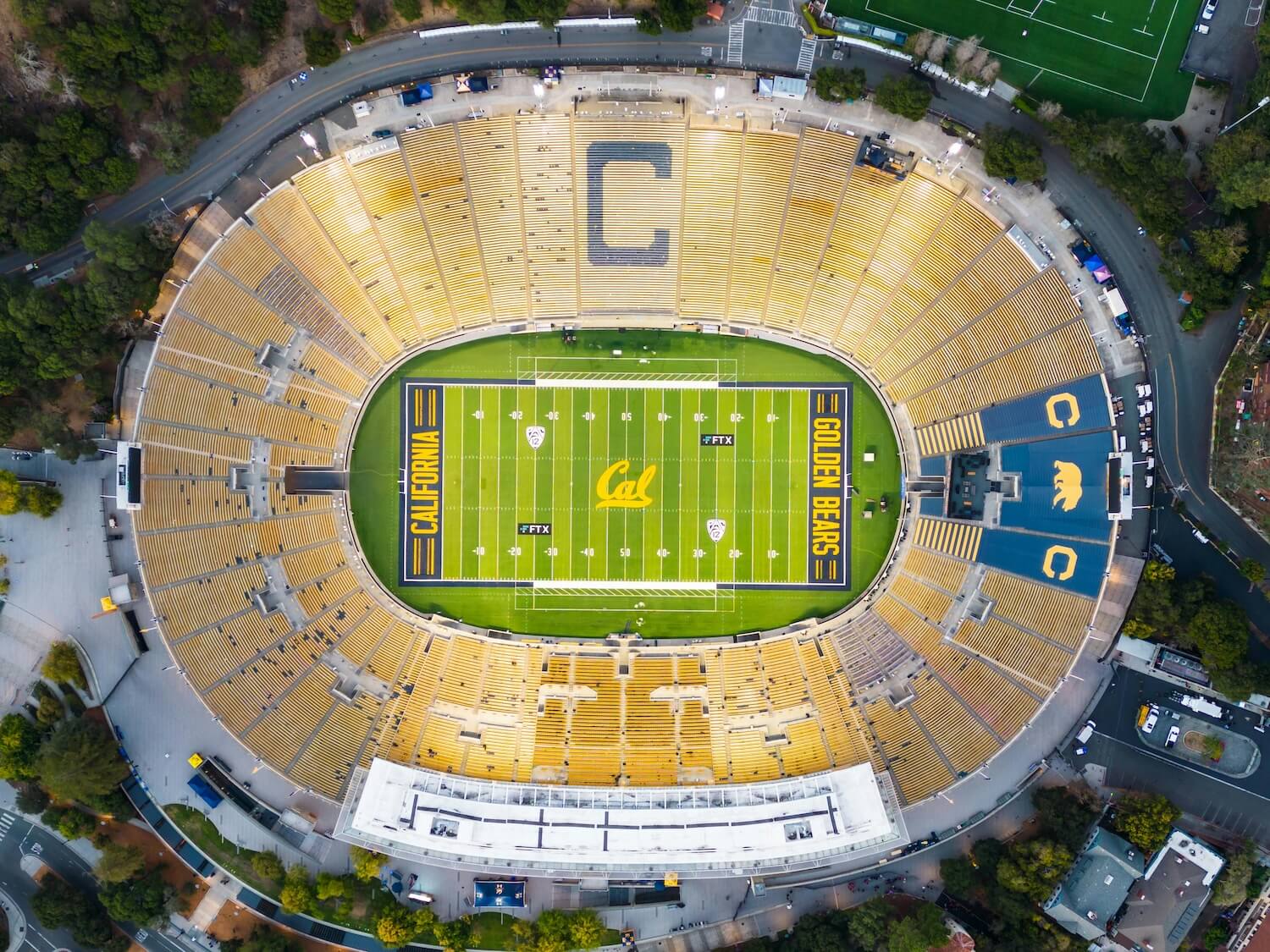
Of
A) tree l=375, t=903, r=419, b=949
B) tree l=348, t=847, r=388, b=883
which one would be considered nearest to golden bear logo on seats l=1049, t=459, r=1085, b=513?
tree l=348, t=847, r=388, b=883

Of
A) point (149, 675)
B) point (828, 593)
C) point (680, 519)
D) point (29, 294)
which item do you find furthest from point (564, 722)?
point (29, 294)

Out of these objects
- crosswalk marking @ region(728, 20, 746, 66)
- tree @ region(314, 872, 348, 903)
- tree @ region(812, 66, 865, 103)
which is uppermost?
crosswalk marking @ region(728, 20, 746, 66)

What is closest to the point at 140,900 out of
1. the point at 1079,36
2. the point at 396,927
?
the point at 396,927

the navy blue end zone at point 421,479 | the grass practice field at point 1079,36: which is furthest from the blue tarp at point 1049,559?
the navy blue end zone at point 421,479

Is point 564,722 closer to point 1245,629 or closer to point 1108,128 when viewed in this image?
point 1245,629

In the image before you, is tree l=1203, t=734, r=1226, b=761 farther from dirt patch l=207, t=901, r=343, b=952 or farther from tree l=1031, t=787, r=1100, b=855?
dirt patch l=207, t=901, r=343, b=952
